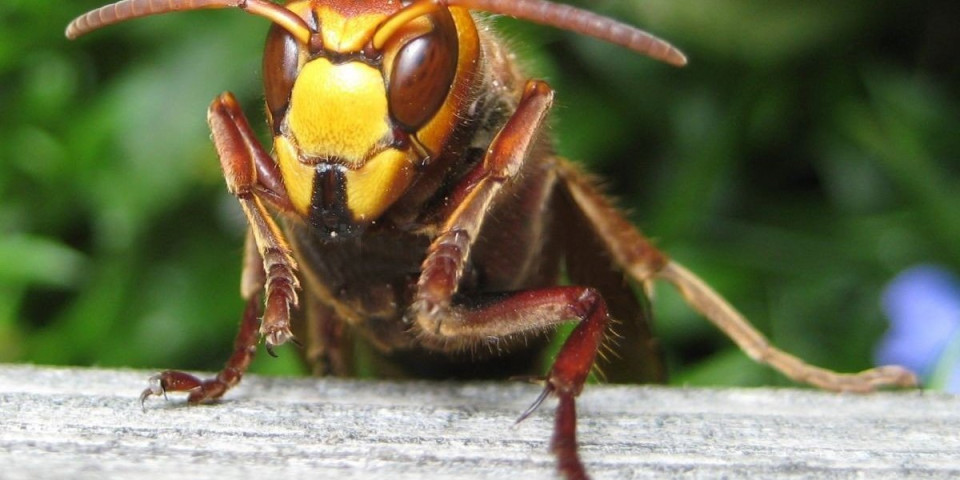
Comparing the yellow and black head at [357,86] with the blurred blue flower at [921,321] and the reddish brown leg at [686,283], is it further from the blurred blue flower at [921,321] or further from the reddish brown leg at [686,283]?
the blurred blue flower at [921,321]

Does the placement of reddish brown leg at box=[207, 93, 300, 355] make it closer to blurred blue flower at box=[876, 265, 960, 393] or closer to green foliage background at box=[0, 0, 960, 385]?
green foliage background at box=[0, 0, 960, 385]

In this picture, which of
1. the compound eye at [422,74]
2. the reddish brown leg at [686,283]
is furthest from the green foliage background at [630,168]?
the compound eye at [422,74]

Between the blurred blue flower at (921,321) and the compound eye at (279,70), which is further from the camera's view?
the blurred blue flower at (921,321)

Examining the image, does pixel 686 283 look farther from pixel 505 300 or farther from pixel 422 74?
pixel 422 74

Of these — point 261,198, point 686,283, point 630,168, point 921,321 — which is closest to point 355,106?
point 261,198

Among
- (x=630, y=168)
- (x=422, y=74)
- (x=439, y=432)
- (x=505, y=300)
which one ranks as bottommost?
(x=439, y=432)

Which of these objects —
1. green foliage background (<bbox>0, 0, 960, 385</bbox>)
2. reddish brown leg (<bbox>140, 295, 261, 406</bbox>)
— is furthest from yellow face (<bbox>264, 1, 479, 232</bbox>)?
green foliage background (<bbox>0, 0, 960, 385</bbox>)
